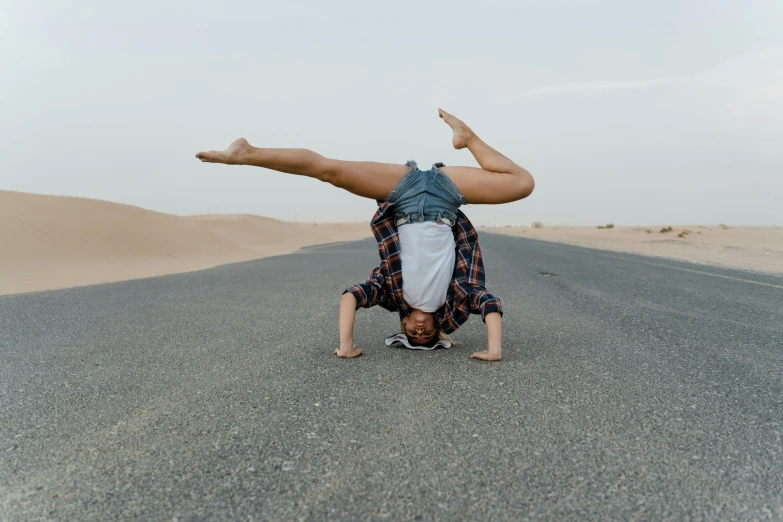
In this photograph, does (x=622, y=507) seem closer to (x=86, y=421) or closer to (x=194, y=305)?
(x=86, y=421)

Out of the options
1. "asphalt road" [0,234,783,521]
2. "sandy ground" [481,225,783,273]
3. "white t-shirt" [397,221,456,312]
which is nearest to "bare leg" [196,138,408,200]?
"white t-shirt" [397,221,456,312]

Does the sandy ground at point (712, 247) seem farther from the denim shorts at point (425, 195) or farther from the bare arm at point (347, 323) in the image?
the bare arm at point (347, 323)

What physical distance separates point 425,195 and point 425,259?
470 mm

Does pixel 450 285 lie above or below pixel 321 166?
below

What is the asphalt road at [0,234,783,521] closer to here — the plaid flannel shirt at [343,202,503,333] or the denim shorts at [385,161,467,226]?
the plaid flannel shirt at [343,202,503,333]

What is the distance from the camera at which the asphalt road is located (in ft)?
6.46

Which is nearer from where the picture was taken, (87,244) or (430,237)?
(430,237)

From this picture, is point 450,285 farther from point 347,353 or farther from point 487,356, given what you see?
point 347,353

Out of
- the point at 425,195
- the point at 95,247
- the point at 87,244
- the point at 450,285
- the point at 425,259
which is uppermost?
the point at 425,195

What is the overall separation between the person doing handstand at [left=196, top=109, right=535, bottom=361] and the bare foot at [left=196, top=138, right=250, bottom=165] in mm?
524

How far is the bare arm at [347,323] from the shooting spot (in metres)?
4.02

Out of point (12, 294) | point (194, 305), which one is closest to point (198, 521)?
point (194, 305)

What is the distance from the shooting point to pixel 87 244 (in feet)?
57.6

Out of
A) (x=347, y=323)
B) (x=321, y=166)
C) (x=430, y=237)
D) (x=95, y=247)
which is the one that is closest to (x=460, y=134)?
(x=430, y=237)
